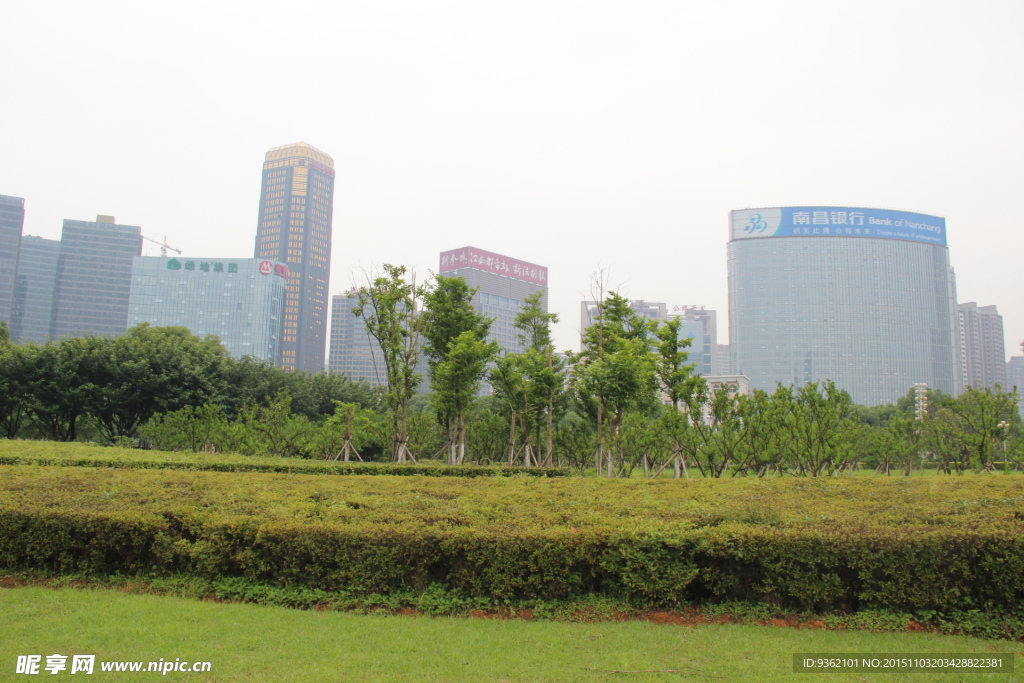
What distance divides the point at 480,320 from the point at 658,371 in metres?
4.97

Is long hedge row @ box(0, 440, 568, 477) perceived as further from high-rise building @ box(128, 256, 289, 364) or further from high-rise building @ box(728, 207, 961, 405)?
high-rise building @ box(128, 256, 289, 364)

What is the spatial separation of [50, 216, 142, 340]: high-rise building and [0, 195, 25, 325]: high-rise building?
661cm

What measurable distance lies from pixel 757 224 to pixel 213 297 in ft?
226

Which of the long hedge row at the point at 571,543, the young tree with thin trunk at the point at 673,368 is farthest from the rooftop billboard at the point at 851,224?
the long hedge row at the point at 571,543

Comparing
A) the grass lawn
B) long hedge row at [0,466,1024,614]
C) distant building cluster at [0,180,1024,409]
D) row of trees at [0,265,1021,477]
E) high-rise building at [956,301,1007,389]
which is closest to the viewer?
the grass lawn

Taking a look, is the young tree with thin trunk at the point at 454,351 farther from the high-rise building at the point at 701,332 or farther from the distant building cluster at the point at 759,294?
the high-rise building at the point at 701,332

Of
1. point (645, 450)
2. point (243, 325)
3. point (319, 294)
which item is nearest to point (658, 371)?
point (645, 450)

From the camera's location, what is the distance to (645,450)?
15258 mm

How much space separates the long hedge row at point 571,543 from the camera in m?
3.82

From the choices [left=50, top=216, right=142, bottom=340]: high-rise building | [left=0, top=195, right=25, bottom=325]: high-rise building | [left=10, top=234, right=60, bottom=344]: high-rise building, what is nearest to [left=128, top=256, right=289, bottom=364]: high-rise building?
[left=50, top=216, right=142, bottom=340]: high-rise building

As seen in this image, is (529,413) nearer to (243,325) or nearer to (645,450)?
(645,450)

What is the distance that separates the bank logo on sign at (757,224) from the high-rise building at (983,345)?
150 ft

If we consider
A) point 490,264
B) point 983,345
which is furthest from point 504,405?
point 983,345

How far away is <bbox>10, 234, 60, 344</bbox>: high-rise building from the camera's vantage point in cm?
9575
